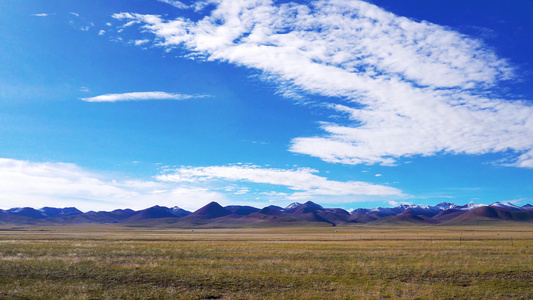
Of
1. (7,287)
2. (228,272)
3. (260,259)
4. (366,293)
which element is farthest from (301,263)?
(7,287)

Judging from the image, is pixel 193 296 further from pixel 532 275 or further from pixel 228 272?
pixel 532 275

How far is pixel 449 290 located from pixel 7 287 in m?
24.0

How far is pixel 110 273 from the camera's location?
23469 mm

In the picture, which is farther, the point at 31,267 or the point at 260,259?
the point at 260,259

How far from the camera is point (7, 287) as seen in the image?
1928 cm

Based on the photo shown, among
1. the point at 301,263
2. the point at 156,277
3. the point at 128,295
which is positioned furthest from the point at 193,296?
→ the point at 301,263

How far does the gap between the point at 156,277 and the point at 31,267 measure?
10012 millimetres

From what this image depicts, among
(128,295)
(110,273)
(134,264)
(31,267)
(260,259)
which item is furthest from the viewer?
(260,259)

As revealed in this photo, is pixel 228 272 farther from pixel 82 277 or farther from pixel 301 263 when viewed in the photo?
pixel 82 277

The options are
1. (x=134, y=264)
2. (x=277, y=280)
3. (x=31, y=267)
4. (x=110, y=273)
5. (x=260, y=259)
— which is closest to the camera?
(x=277, y=280)

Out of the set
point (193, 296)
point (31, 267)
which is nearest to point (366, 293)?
point (193, 296)

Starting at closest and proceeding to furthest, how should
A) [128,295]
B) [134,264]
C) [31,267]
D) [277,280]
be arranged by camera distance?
1. [128,295]
2. [277,280]
3. [31,267]
4. [134,264]

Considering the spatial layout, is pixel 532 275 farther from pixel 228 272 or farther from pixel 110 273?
pixel 110 273

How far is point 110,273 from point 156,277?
11.9ft
